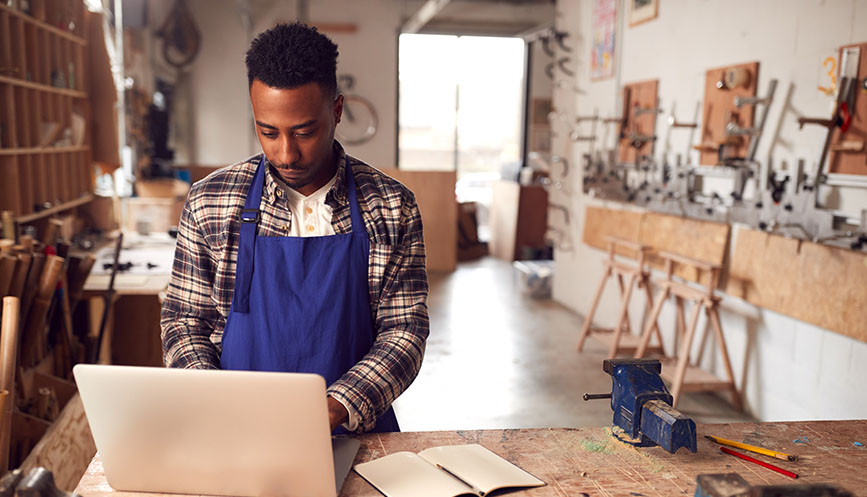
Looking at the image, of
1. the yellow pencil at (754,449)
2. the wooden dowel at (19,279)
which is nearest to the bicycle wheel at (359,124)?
the wooden dowel at (19,279)

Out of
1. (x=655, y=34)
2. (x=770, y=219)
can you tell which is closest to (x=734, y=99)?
(x=770, y=219)

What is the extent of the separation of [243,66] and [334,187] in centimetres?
764

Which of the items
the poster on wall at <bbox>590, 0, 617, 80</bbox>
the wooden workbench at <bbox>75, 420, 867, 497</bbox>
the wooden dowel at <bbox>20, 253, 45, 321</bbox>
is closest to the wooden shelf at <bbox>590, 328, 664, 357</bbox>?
the poster on wall at <bbox>590, 0, 617, 80</bbox>

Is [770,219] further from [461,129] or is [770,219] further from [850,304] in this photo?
[461,129]

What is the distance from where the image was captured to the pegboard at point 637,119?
14.4 feet

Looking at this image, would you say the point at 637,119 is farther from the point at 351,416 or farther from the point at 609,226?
the point at 351,416

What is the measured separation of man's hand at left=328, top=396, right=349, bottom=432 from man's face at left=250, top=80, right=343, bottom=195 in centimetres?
45

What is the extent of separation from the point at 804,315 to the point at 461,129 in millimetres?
6666

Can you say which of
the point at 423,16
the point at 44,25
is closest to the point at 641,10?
the point at 423,16

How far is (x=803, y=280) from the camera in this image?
10.1 feet

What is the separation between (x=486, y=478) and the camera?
3.91ft

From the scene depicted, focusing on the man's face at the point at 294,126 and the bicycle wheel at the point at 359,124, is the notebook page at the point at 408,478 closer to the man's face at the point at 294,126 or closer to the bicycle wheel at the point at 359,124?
the man's face at the point at 294,126

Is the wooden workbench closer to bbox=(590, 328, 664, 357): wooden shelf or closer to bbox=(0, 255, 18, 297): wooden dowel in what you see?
Answer: bbox=(0, 255, 18, 297): wooden dowel

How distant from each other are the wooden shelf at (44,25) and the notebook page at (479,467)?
2.66m
